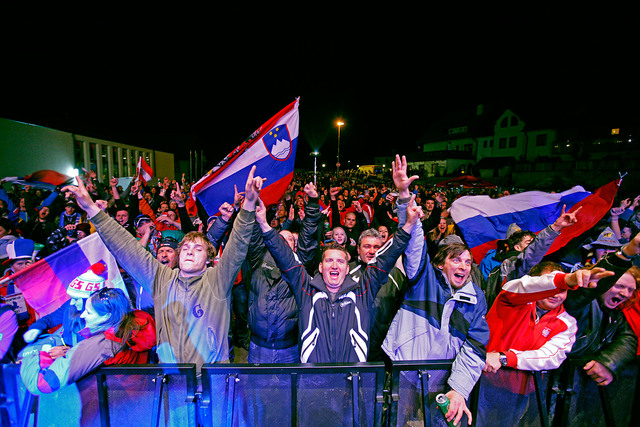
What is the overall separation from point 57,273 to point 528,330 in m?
4.41

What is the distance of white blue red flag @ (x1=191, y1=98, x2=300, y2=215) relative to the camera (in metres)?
4.39

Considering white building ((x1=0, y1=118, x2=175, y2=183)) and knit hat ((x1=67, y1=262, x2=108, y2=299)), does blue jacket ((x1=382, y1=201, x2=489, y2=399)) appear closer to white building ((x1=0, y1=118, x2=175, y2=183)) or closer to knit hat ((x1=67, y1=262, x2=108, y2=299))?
knit hat ((x1=67, y1=262, x2=108, y2=299))

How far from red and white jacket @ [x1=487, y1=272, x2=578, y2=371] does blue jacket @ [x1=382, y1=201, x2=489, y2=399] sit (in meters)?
0.21

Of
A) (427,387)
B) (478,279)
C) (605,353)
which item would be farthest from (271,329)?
(605,353)

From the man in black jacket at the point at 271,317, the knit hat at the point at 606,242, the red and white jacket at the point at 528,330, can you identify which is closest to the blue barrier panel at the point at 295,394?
the man in black jacket at the point at 271,317

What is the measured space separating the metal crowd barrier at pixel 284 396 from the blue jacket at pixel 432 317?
257 mm

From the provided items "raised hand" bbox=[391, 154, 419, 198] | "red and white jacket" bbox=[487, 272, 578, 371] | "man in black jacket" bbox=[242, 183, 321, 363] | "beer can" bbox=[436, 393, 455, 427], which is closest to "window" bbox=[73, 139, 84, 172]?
"man in black jacket" bbox=[242, 183, 321, 363]

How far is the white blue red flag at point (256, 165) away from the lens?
4387 millimetres

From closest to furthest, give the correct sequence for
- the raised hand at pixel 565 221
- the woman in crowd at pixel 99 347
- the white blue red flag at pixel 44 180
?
the woman in crowd at pixel 99 347, the raised hand at pixel 565 221, the white blue red flag at pixel 44 180

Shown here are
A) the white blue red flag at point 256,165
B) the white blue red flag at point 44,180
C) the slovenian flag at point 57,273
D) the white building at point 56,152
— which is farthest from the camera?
the white building at point 56,152

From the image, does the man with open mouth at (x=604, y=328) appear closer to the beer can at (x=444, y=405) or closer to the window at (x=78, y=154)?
the beer can at (x=444, y=405)

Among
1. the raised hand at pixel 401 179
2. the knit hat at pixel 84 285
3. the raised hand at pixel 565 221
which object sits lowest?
the knit hat at pixel 84 285

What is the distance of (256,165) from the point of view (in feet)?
14.6

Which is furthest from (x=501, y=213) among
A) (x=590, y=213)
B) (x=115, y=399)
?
(x=115, y=399)
